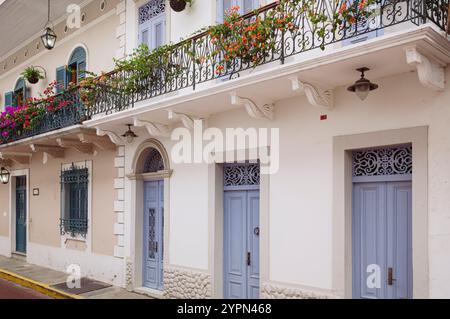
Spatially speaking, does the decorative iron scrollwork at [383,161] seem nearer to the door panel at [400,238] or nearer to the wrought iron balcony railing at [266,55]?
the door panel at [400,238]

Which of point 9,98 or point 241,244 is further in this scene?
point 9,98

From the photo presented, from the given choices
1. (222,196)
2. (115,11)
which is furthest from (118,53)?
(222,196)

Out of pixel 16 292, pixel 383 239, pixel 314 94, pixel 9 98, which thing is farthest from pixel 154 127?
pixel 9 98

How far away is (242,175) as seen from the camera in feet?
27.0

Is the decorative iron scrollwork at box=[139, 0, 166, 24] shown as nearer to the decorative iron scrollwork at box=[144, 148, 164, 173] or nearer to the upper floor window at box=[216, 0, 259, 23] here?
the upper floor window at box=[216, 0, 259, 23]

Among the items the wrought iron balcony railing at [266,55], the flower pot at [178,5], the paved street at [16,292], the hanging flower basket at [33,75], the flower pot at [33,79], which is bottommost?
the paved street at [16,292]

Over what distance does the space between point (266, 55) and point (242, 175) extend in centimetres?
229

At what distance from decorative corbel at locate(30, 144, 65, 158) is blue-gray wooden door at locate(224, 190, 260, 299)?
616 centimetres

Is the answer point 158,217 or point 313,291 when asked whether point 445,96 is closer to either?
point 313,291

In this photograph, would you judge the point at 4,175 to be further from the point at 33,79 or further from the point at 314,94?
the point at 314,94

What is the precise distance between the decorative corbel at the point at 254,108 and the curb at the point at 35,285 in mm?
5248

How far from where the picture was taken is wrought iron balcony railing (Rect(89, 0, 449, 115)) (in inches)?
217

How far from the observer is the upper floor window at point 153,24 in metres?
9.64

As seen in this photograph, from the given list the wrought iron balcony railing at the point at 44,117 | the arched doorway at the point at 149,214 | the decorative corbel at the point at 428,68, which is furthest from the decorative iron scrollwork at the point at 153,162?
the decorative corbel at the point at 428,68
